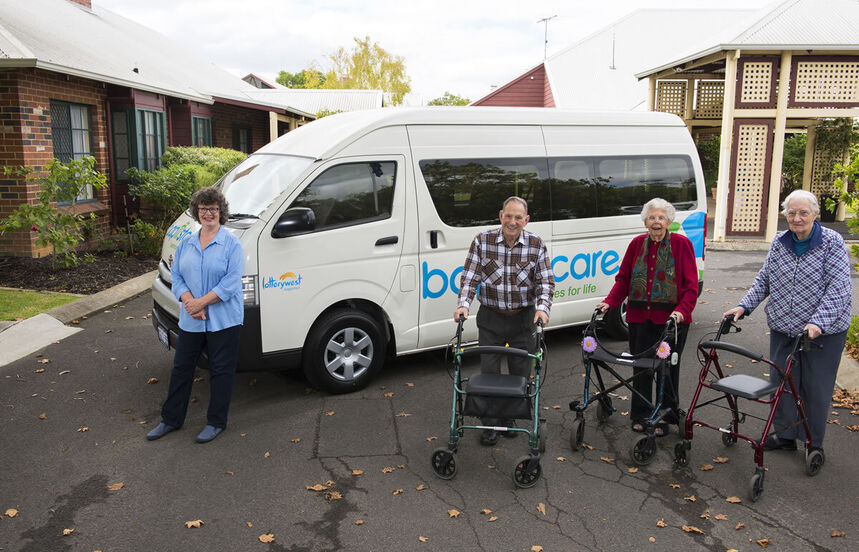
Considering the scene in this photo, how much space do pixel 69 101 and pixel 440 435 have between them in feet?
33.7

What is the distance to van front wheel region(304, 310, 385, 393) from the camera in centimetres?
592

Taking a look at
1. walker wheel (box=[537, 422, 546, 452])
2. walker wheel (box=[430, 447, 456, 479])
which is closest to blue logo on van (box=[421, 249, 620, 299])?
walker wheel (box=[537, 422, 546, 452])

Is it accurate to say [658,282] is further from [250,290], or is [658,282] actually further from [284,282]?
[250,290]

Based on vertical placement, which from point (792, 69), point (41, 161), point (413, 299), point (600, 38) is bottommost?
point (413, 299)

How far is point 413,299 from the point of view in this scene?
638 cm

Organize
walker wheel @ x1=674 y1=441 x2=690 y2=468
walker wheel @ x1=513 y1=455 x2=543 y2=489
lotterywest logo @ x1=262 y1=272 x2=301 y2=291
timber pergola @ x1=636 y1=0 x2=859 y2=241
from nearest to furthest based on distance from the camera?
walker wheel @ x1=513 y1=455 x2=543 y2=489 → walker wheel @ x1=674 y1=441 x2=690 y2=468 → lotterywest logo @ x1=262 y1=272 x2=301 y2=291 → timber pergola @ x1=636 y1=0 x2=859 y2=241

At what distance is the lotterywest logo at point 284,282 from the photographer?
5.61 metres

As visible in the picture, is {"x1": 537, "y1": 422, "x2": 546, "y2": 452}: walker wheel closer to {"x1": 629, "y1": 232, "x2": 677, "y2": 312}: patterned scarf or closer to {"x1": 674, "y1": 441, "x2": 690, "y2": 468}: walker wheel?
{"x1": 674, "y1": 441, "x2": 690, "y2": 468}: walker wheel

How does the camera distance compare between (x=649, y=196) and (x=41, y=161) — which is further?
(x=41, y=161)

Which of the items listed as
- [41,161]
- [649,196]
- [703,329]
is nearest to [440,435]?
[649,196]

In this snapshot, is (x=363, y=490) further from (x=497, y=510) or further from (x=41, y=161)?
(x=41, y=161)

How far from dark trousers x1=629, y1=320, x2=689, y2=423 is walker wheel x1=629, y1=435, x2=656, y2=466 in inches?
10.8

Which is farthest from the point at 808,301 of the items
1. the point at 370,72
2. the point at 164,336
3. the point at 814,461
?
the point at 370,72

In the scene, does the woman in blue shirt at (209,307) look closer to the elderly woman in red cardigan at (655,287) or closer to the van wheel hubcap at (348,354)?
the van wheel hubcap at (348,354)
